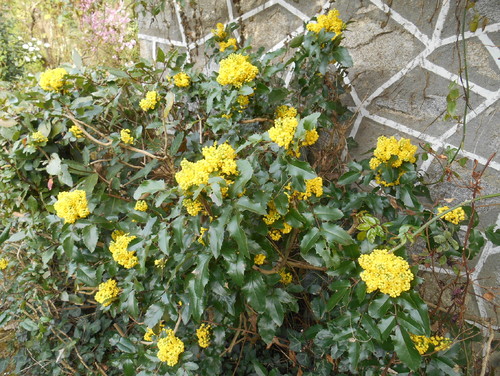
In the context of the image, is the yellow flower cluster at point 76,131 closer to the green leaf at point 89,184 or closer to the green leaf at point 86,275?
the green leaf at point 89,184

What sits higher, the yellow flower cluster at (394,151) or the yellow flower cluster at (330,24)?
the yellow flower cluster at (330,24)

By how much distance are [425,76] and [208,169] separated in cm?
130

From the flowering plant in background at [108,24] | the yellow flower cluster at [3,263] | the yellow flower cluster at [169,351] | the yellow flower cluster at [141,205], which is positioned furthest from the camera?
the flowering plant in background at [108,24]

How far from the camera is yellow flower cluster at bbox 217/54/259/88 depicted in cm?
128

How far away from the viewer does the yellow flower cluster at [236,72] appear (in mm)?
1283

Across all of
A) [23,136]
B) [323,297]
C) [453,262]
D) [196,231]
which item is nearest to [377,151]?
[453,262]

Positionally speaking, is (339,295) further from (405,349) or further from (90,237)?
(90,237)

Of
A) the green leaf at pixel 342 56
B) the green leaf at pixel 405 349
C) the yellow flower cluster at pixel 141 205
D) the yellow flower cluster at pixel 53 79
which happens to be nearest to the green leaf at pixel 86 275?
the yellow flower cluster at pixel 141 205

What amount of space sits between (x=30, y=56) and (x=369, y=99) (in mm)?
4290

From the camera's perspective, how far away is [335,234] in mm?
1057

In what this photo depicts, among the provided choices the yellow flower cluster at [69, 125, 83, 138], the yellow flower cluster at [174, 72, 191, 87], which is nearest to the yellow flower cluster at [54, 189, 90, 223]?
the yellow flower cluster at [69, 125, 83, 138]

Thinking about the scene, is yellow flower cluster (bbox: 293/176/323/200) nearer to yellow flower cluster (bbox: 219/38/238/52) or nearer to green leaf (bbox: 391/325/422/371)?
green leaf (bbox: 391/325/422/371)

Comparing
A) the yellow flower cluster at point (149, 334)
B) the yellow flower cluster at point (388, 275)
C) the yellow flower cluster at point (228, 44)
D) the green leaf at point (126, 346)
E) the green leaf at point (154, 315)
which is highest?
the yellow flower cluster at point (228, 44)

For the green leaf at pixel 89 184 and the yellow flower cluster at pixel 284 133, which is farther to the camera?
the green leaf at pixel 89 184
